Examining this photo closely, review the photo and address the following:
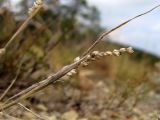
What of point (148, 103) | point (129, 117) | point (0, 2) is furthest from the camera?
point (148, 103)

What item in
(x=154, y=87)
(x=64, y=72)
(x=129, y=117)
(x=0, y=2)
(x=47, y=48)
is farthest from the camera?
(x=154, y=87)

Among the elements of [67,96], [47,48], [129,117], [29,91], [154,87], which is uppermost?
[154,87]

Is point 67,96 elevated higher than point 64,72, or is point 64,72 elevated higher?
point 67,96

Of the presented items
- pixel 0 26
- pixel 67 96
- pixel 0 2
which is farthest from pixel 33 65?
pixel 0 26

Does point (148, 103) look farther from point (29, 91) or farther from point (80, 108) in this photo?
point (29, 91)

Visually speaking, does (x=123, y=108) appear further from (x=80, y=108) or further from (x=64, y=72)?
(x=64, y=72)

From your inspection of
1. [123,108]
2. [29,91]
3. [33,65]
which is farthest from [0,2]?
[29,91]

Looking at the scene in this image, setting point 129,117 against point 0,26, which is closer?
point 129,117

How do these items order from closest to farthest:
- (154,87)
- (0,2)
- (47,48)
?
(47,48)
(0,2)
(154,87)

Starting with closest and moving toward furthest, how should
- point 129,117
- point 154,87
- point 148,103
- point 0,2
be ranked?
1. point 129,117
2. point 0,2
3. point 148,103
4. point 154,87
